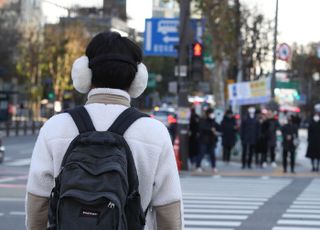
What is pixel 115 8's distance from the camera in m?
96.1

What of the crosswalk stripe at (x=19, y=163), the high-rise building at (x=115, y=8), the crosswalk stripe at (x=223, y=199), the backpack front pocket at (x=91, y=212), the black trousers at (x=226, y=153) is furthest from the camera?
the high-rise building at (x=115, y=8)

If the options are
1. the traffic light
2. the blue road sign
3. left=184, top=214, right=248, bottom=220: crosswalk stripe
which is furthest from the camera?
the blue road sign

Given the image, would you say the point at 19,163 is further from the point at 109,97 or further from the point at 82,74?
the point at 109,97

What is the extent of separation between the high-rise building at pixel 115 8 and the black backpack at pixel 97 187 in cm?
8375

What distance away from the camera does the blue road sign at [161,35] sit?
95.3ft

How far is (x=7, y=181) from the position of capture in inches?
769

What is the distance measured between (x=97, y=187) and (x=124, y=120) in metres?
0.48

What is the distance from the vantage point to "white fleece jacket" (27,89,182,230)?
3783mm

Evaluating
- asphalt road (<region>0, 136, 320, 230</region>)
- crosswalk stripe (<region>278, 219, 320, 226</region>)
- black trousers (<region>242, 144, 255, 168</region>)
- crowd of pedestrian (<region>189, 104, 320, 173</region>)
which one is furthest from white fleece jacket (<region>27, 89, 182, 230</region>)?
black trousers (<region>242, 144, 255, 168</region>)

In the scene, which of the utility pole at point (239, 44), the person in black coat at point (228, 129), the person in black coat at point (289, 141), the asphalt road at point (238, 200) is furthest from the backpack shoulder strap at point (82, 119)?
the utility pole at point (239, 44)

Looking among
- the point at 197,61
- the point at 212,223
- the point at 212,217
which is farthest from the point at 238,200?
the point at 197,61

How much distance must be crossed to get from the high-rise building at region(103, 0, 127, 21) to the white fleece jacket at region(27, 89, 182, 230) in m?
83.5

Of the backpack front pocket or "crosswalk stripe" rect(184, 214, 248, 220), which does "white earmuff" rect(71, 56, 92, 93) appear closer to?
the backpack front pocket

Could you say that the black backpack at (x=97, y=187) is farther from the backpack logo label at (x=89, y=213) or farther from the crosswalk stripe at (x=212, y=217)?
the crosswalk stripe at (x=212, y=217)
